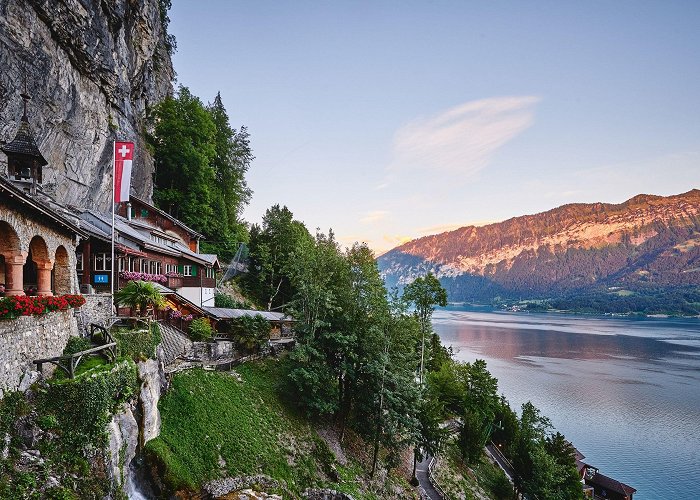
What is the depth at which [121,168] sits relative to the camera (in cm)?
2102

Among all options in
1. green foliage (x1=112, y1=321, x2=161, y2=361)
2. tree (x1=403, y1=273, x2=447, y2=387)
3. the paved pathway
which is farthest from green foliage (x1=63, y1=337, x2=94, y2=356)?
tree (x1=403, y1=273, x2=447, y2=387)

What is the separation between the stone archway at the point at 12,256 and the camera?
1345 centimetres

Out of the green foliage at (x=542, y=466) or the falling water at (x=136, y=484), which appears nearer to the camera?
the falling water at (x=136, y=484)

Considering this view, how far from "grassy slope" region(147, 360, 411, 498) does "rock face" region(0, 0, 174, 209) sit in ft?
54.9

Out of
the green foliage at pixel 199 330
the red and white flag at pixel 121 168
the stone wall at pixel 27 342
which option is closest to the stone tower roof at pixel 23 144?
the red and white flag at pixel 121 168

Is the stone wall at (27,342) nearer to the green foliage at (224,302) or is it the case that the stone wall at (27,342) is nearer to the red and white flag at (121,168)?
the red and white flag at (121,168)

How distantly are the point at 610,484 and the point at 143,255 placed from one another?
45153 millimetres

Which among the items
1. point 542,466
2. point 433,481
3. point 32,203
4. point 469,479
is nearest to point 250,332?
point 32,203

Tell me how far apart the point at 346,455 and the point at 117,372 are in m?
16.7

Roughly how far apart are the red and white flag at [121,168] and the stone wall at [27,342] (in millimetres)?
7832

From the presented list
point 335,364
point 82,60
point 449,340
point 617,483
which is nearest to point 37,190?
point 82,60

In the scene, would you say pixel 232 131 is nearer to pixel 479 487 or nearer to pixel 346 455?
pixel 346 455

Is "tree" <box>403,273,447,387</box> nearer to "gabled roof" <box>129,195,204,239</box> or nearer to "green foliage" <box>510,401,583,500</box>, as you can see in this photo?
"green foliage" <box>510,401,583,500</box>

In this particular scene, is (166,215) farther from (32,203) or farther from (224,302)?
(32,203)
